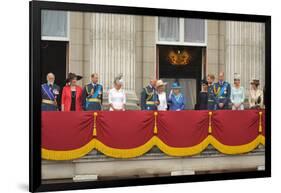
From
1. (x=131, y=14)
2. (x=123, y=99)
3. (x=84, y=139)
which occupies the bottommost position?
(x=84, y=139)

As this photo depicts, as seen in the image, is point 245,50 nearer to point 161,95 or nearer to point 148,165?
point 161,95

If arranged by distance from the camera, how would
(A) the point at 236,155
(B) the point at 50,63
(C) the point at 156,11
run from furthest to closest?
(A) the point at 236,155
(C) the point at 156,11
(B) the point at 50,63

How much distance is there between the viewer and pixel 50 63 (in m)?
8.02

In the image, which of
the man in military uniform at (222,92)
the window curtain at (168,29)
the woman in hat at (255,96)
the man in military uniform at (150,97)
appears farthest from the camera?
the woman in hat at (255,96)

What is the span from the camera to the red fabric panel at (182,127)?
28.6ft

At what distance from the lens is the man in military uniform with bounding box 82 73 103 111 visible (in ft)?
27.3

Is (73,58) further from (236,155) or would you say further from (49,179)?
(236,155)

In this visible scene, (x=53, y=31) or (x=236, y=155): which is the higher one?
(x=53, y=31)

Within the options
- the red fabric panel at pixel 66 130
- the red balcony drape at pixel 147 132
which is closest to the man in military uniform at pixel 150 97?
the red balcony drape at pixel 147 132

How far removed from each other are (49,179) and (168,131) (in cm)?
201

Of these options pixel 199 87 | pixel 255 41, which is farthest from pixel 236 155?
pixel 255 41

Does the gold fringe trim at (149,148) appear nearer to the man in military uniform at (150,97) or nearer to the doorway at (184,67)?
the man in military uniform at (150,97)

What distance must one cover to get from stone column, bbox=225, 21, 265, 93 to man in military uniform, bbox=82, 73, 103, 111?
2.26 m

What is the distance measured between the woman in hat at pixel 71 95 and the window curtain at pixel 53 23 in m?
0.64
